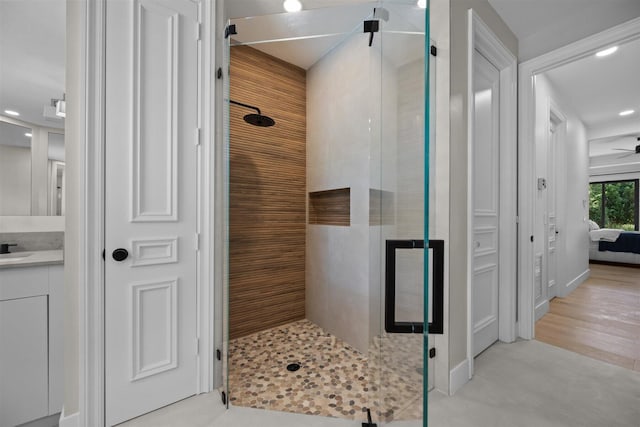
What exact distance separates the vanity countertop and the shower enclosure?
839 mm

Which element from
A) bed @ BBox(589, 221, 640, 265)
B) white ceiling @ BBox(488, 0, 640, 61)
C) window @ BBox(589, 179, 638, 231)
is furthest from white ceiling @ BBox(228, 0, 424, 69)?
window @ BBox(589, 179, 638, 231)

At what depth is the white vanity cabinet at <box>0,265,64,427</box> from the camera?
125 cm

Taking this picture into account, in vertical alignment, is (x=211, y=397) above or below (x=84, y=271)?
below

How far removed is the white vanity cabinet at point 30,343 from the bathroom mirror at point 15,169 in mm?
420

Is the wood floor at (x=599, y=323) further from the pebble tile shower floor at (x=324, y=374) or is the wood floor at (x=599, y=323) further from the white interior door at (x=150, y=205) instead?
the white interior door at (x=150, y=205)

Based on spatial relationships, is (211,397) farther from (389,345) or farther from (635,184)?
(635,184)

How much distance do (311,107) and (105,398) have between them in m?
2.43

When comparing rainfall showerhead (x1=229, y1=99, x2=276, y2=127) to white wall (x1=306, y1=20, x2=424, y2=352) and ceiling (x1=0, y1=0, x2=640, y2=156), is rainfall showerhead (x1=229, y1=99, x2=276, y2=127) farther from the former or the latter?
ceiling (x1=0, y1=0, x2=640, y2=156)

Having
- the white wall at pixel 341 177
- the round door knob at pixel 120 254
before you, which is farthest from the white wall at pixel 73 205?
the white wall at pixel 341 177

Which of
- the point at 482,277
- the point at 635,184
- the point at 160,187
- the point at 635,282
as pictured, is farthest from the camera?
the point at 635,184

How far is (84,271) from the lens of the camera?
1296 millimetres

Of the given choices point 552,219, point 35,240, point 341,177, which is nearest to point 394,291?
point 341,177

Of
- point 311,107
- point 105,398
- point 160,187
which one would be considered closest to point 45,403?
point 105,398

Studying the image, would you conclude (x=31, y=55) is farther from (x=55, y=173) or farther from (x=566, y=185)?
(x=566, y=185)
